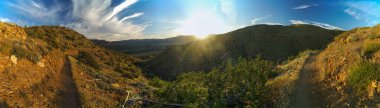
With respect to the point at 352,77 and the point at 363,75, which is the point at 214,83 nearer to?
the point at 352,77

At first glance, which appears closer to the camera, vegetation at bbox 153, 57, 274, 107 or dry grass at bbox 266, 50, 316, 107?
dry grass at bbox 266, 50, 316, 107

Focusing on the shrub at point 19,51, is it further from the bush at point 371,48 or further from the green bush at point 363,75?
the bush at point 371,48

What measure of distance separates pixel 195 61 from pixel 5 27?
75.5 meters

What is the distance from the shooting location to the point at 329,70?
13.6 meters

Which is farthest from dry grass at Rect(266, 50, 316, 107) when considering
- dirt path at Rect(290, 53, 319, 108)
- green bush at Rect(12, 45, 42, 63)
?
green bush at Rect(12, 45, 42, 63)

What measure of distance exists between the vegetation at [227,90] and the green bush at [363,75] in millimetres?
3449

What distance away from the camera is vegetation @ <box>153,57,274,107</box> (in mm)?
14320

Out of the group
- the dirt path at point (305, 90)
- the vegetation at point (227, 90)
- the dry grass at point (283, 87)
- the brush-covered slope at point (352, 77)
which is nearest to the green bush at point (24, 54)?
the vegetation at point (227, 90)

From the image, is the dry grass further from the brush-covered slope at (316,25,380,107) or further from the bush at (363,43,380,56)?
the bush at (363,43,380,56)

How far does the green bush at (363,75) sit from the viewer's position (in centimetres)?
1096

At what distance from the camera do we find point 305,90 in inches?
528

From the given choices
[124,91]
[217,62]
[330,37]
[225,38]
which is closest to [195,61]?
[217,62]

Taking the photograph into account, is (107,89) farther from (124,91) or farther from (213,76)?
(213,76)

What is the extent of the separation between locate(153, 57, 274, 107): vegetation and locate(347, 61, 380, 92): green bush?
3449 mm
